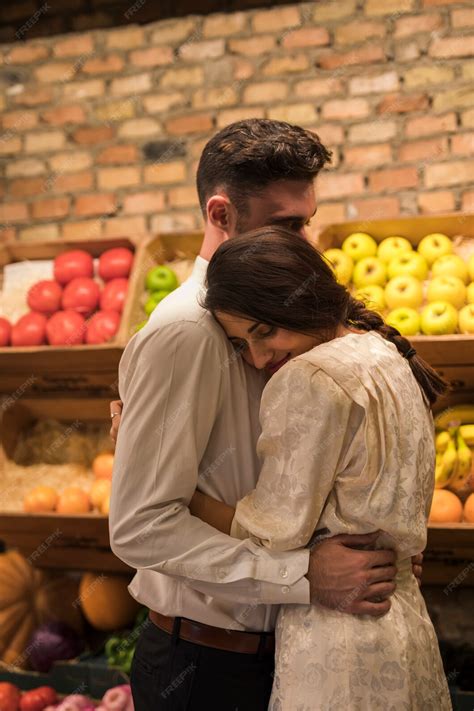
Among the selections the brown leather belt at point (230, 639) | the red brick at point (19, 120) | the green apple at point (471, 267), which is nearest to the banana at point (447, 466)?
the green apple at point (471, 267)

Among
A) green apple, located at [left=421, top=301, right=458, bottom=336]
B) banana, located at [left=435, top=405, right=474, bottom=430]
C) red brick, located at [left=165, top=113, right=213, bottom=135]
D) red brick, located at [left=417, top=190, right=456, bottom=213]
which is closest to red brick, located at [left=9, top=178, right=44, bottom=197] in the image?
red brick, located at [left=165, top=113, right=213, bottom=135]

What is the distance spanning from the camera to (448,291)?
110 inches

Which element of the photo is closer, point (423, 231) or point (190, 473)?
point (190, 473)

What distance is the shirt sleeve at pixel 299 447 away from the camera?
54.1 inches

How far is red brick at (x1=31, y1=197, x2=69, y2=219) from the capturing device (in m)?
3.79

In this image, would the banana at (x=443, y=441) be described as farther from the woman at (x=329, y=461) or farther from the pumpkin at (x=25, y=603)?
the pumpkin at (x=25, y=603)

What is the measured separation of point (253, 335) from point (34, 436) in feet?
7.25

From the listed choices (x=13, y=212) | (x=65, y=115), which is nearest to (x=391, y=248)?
(x=65, y=115)

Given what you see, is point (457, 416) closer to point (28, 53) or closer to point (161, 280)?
point (161, 280)

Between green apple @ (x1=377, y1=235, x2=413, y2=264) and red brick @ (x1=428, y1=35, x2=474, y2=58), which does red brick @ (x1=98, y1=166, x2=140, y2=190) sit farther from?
red brick @ (x1=428, y1=35, x2=474, y2=58)

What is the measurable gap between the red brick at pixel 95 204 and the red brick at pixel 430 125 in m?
1.38

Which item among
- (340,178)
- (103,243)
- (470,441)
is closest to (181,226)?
(103,243)

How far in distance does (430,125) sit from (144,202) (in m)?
1.31

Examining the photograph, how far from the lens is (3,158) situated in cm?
386
